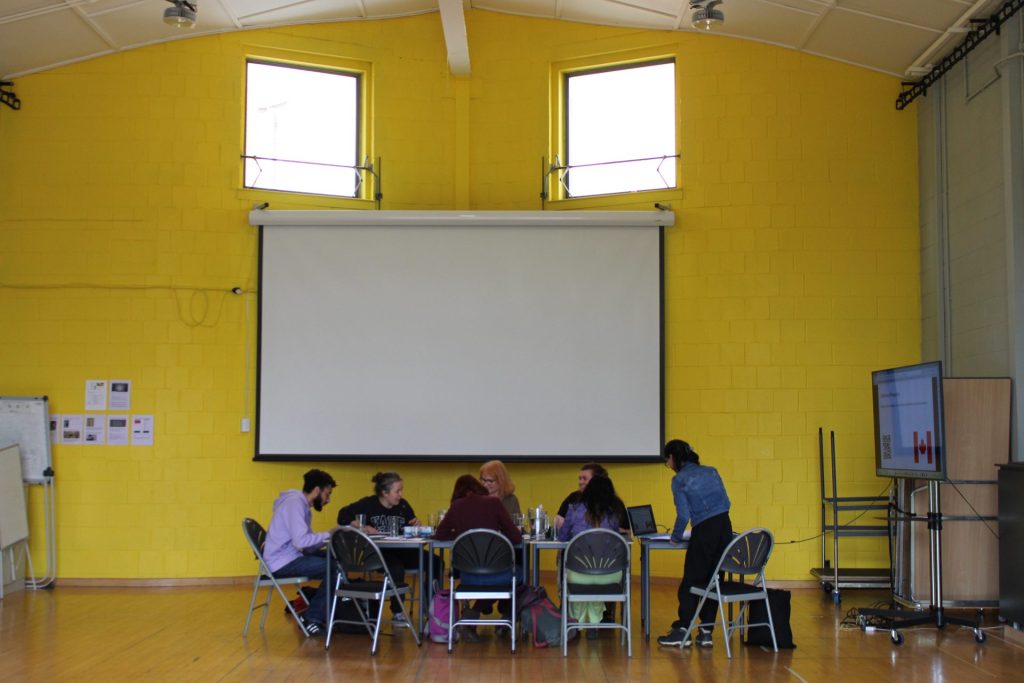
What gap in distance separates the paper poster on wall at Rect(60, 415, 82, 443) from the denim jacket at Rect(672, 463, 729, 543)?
5.19 m

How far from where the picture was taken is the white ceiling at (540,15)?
25.6ft

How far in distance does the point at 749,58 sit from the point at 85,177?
575 centimetres

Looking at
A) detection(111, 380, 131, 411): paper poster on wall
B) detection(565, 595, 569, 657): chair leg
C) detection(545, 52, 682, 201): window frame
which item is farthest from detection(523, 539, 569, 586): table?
detection(111, 380, 131, 411): paper poster on wall

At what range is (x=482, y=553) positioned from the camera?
19.6ft

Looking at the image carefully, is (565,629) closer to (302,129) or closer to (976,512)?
(976,512)

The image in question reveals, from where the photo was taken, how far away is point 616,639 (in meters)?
6.39

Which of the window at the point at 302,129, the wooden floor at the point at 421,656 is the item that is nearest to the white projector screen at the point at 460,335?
the window at the point at 302,129

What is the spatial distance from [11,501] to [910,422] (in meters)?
6.75

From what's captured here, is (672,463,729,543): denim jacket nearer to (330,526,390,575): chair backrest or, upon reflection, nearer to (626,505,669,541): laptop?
(626,505,669,541): laptop

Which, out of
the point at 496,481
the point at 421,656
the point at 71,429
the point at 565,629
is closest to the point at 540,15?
the point at 496,481

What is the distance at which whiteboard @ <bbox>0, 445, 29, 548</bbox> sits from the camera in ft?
26.4

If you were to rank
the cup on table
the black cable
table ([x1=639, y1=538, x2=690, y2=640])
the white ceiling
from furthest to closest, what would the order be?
the white ceiling < the black cable < the cup on table < table ([x1=639, y1=538, x2=690, y2=640])

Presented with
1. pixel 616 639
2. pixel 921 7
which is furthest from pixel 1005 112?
pixel 616 639

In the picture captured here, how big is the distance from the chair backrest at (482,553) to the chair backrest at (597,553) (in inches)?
14.1
